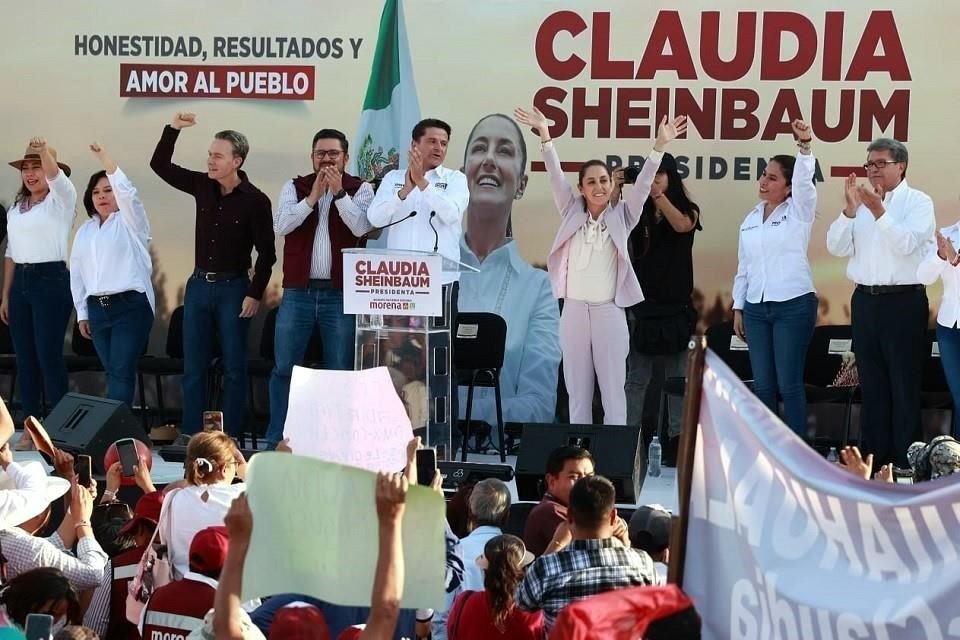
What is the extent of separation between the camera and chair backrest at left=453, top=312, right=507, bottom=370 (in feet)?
27.4

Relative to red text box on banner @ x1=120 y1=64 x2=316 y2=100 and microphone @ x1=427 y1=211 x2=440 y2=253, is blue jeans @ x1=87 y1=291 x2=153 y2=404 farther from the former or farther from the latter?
microphone @ x1=427 y1=211 x2=440 y2=253

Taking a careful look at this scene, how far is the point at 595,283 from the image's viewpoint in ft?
24.7

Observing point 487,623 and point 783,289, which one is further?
point 783,289

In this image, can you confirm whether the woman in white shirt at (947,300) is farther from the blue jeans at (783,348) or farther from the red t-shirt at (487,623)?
the red t-shirt at (487,623)

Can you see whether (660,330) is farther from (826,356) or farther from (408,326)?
(408,326)

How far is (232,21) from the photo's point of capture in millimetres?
9234

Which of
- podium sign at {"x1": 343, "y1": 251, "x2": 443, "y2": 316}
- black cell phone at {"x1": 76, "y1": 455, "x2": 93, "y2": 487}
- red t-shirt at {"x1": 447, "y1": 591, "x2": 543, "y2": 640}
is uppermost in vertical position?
podium sign at {"x1": 343, "y1": 251, "x2": 443, "y2": 316}

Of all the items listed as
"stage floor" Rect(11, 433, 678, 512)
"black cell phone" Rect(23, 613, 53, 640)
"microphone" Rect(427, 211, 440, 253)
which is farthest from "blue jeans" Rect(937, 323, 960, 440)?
"black cell phone" Rect(23, 613, 53, 640)

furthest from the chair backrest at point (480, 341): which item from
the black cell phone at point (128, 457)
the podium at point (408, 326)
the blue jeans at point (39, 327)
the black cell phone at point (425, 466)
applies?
the black cell phone at point (425, 466)

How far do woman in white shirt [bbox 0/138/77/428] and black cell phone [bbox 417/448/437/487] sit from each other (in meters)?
4.87

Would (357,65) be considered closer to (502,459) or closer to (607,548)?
(502,459)

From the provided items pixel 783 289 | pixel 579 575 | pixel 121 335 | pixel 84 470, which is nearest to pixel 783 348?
pixel 783 289

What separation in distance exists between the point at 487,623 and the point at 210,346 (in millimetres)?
4842

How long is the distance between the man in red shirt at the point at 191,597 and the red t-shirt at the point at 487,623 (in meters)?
0.58
